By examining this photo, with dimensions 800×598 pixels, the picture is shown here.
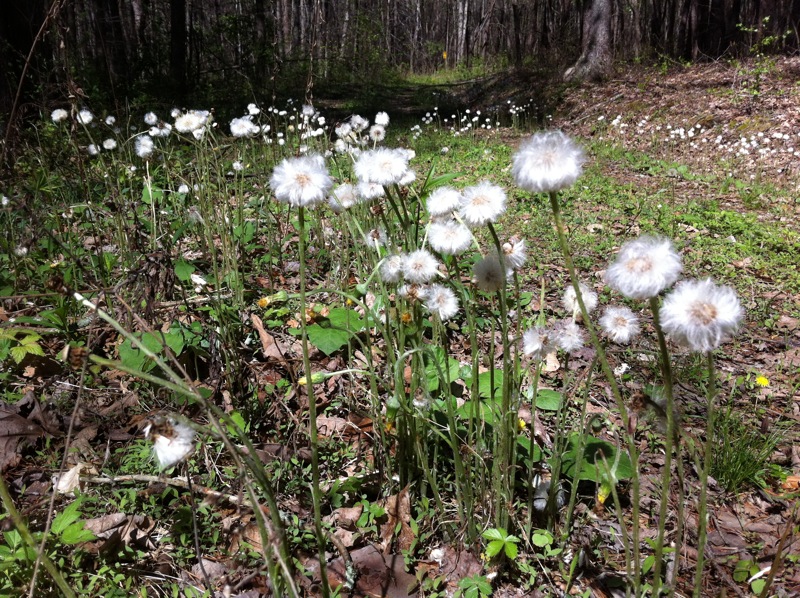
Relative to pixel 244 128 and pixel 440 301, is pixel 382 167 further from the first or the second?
pixel 244 128

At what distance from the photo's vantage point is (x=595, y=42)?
38.0 feet

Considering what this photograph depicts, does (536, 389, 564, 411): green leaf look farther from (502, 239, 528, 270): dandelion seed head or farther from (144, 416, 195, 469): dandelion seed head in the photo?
(144, 416, 195, 469): dandelion seed head

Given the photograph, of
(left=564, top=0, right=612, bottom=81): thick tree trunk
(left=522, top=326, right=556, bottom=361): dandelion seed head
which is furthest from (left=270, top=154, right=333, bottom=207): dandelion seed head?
(left=564, top=0, right=612, bottom=81): thick tree trunk

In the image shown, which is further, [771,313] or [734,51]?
[734,51]

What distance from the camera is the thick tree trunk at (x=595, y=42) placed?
441 inches

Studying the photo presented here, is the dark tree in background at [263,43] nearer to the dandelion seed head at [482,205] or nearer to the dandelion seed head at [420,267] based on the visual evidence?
the dandelion seed head at [420,267]

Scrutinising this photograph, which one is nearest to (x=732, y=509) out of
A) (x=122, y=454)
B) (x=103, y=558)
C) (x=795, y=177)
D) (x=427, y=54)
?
(x=103, y=558)

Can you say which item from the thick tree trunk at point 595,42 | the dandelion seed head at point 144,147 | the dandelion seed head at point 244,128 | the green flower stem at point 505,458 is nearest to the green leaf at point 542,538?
the green flower stem at point 505,458

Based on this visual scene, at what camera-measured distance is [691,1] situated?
42.3 ft

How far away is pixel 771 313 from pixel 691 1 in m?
13.3

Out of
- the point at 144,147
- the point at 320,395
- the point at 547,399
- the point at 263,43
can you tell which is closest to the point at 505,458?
the point at 547,399

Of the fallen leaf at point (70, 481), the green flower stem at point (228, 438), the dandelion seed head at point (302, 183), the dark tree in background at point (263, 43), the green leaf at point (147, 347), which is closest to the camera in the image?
the green flower stem at point (228, 438)

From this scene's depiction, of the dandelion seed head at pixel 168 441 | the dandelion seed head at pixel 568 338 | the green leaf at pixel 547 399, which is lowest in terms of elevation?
the green leaf at pixel 547 399

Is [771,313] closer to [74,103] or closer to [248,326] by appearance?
[248,326]
